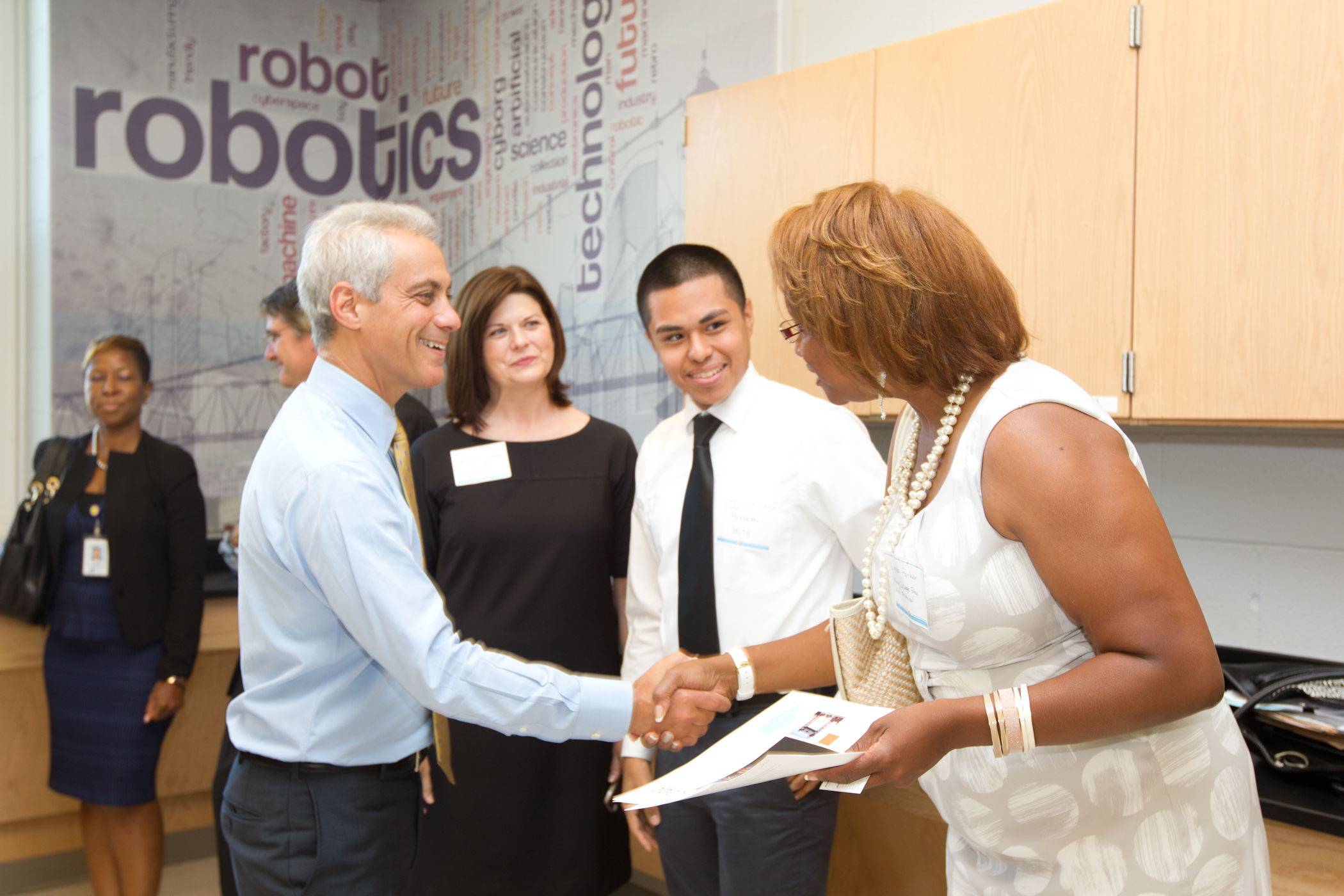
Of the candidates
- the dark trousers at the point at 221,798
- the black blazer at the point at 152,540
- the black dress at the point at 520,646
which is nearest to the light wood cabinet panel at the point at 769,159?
the black dress at the point at 520,646

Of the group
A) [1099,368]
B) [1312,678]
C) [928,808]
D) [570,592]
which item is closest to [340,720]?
[570,592]

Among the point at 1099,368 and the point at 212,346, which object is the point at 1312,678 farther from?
the point at 212,346

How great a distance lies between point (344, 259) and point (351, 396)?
0.23 meters

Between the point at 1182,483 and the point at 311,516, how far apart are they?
193cm

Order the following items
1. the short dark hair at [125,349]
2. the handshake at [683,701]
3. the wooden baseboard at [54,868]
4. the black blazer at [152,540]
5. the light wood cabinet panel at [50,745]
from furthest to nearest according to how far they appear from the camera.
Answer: the wooden baseboard at [54,868]
the light wood cabinet panel at [50,745]
the short dark hair at [125,349]
the black blazer at [152,540]
the handshake at [683,701]

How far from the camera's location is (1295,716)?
1764 millimetres

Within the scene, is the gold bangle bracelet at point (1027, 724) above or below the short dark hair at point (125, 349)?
below

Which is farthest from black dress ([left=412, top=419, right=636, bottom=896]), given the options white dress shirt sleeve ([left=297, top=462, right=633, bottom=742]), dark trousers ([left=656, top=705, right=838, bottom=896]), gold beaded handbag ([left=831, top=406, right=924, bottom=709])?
gold beaded handbag ([left=831, top=406, right=924, bottom=709])

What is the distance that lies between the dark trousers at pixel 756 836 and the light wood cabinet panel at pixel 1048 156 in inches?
38.6

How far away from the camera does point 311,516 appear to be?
139 cm

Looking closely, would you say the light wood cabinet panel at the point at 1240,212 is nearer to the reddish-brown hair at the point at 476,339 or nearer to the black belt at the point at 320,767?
the reddish-brown hair at the point at 476,339

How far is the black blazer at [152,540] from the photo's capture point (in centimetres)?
294

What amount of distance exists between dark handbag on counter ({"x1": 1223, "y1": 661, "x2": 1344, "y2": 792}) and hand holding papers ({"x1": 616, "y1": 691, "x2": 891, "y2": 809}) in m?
1.03

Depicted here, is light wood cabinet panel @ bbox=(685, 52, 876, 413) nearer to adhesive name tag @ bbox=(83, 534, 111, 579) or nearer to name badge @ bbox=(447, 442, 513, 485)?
name badge @ bbox=(447, 442, 513, 485)
